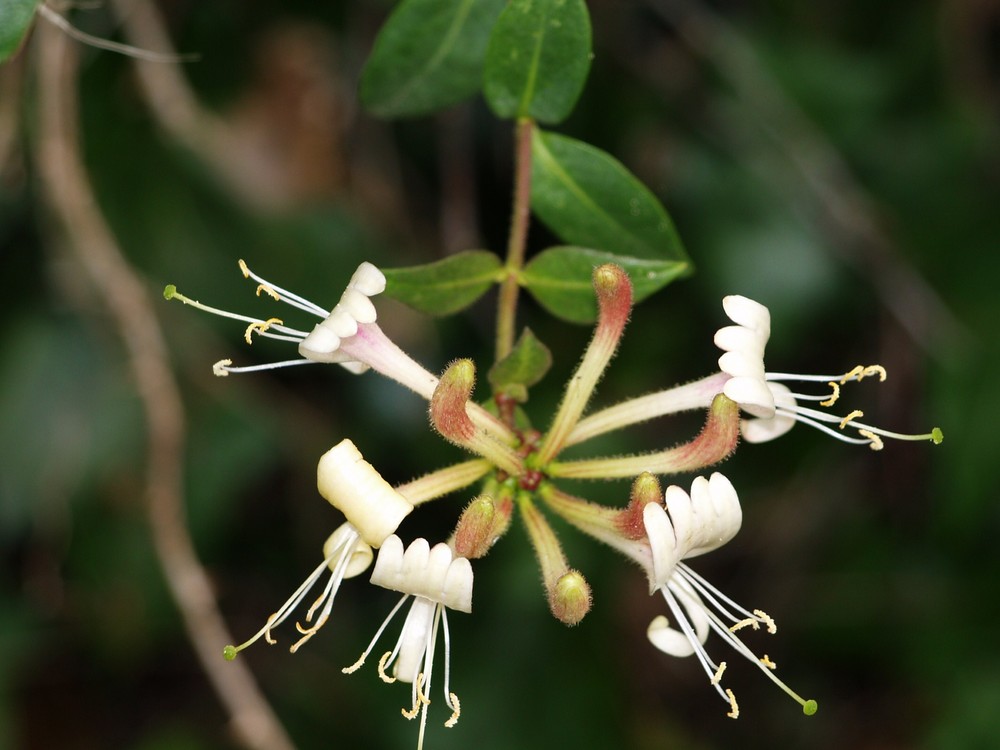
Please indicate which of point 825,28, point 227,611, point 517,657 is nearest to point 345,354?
point 517,657

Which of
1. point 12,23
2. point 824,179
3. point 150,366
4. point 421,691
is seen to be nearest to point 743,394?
point 421,691

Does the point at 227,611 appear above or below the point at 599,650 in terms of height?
below

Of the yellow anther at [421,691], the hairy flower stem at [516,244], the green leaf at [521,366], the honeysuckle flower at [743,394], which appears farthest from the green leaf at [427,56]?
the yellow anther at [421,691]

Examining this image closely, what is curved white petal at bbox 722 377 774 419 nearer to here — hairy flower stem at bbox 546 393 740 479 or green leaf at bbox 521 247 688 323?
hairy flower stem at bbox 546 393 740 479

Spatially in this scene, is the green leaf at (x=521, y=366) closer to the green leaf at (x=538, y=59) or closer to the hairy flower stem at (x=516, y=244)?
the hairy flower stem at (x=516, y=244)

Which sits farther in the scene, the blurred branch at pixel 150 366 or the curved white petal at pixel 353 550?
the blurred branch at pixel 150 366

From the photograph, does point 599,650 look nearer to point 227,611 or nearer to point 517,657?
point 517,657

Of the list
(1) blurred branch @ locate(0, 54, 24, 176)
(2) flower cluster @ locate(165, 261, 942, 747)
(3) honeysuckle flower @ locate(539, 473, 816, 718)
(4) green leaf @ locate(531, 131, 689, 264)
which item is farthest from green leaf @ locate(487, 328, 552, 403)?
(1) blurred branch @ locate(0, 54, 24, 176)
